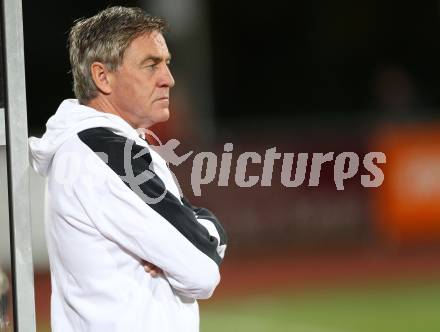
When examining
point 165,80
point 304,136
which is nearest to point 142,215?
point 165,80

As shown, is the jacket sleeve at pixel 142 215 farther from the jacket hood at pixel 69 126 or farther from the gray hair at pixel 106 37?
the gray hair at pixel 106 37

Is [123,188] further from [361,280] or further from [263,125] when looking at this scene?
[263,125]

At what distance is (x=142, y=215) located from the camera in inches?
85.5

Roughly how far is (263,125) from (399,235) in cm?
313

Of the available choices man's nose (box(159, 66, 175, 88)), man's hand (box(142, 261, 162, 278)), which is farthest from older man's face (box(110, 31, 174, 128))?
man's hand (box(142, 261, 162, 278))

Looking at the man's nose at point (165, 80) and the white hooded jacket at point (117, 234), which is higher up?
the man's nose at point (165, 80)

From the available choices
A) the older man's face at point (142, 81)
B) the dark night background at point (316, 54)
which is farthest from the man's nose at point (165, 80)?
the dark night background at point (316, 54)

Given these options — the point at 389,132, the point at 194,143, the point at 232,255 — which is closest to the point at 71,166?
the point at 232,255

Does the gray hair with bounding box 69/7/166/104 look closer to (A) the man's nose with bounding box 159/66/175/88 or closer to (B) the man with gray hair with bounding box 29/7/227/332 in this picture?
(B) the man with gray hair with bounding box 29/7/227/332

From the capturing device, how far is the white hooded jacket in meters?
2.18

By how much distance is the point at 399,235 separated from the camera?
932 centimetres

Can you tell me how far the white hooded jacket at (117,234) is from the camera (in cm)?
218

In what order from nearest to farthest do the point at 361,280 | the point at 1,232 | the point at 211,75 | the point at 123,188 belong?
the point at 123,188, the point at 1,232, the point at 361,280, the point at 211,75

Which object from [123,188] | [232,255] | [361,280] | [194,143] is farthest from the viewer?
[194,143]
